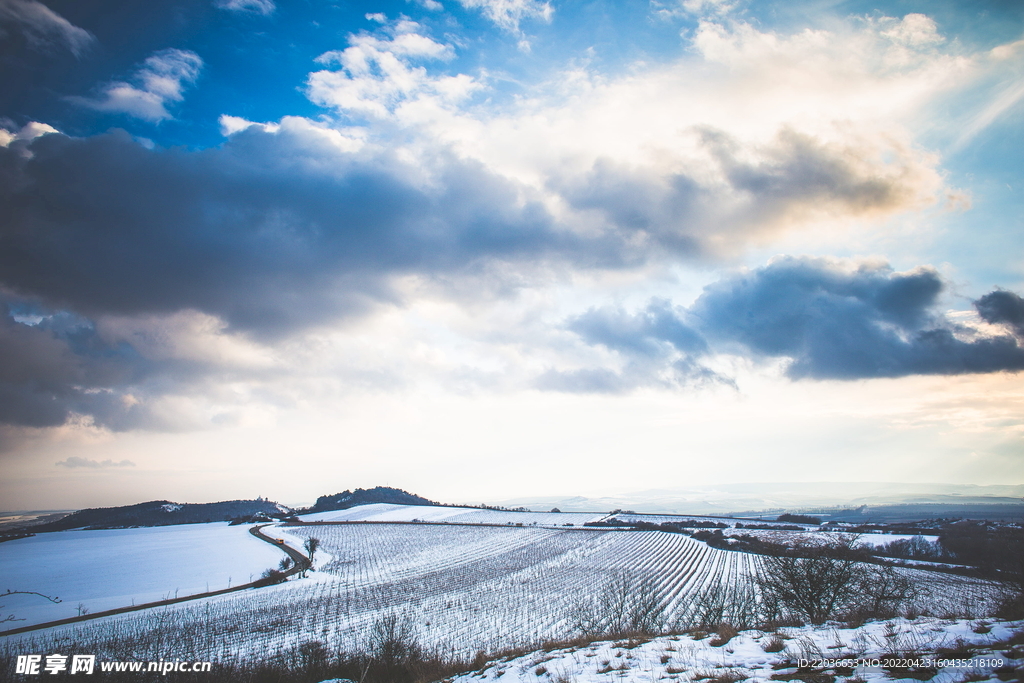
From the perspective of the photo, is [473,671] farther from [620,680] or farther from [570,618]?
[570,618]

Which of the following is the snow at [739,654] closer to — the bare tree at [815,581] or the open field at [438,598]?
the open field at [438,598]

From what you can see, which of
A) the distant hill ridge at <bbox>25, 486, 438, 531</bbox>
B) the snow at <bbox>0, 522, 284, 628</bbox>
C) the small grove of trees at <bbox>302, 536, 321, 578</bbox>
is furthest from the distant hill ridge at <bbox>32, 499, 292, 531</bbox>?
the small grove of trees at <bbox>302, 536, 321, 578</bbox>

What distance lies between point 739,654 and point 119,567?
285 ft

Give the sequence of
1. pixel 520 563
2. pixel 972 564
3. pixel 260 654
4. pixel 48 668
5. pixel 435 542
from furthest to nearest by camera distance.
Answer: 1. pixel 435 542
2. pixel 520 563
3. pixel 972 564
4. pixel 260 654
5. pixel 48 668

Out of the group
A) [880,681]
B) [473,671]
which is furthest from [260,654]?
[880,681]

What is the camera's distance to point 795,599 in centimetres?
2541

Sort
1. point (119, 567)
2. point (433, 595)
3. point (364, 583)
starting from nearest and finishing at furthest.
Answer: point (433, 595) → point (364, 583) → point (119, 567)

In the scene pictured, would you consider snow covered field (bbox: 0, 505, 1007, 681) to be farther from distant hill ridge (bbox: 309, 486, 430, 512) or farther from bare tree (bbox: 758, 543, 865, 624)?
distant hill ridge (bbox: 309, 486, 430, 512)

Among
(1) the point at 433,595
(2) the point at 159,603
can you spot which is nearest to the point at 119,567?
(2) the point at 159,603

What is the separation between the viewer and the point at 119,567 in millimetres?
62875

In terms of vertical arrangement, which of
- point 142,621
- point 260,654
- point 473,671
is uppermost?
point 473,671

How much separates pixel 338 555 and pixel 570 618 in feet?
189

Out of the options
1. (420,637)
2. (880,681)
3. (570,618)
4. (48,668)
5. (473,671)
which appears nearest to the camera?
(880,681)

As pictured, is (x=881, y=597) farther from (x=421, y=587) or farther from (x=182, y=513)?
(x=182, y=513)
